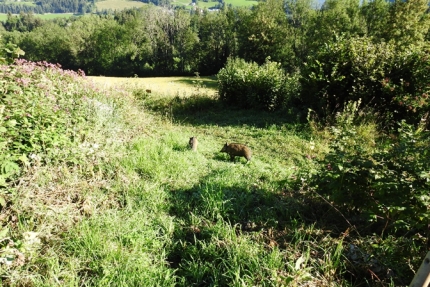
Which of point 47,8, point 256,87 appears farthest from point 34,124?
point 47,8

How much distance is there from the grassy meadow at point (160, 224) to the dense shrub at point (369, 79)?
4.45 metres

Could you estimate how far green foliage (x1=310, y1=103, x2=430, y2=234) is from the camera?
8.02 ft

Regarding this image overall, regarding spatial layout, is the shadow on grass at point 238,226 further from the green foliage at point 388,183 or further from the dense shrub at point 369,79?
the dense shrub at point 369,79

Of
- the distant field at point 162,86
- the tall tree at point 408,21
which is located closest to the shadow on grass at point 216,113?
the distant field at point 162,86

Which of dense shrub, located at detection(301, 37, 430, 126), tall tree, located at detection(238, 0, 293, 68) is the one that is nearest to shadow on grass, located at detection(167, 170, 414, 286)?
dense shrub, located at detection(301, 37, 430, 126)

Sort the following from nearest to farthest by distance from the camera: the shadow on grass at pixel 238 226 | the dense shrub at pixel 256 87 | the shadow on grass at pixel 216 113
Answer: the shadow on grass at pixel 238 226, the shadow on grass at pixel 216 113, the dense shrub at pixel 256 87

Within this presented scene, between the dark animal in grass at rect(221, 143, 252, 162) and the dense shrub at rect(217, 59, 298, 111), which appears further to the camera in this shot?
the dense shrub at rect(217, 59, 298, 111)

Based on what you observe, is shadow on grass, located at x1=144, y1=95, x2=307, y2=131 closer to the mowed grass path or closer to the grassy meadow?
the mowed grass path

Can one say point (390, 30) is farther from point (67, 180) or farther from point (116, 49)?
point (116, 49)

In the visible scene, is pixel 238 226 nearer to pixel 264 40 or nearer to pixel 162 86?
pixel 162 86

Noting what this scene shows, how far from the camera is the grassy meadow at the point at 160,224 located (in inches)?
96.0

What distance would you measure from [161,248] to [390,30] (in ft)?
83.3

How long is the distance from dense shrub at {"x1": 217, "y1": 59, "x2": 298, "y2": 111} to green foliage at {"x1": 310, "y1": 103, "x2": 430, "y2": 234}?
6.73 m

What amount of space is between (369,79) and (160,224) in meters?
7.26
